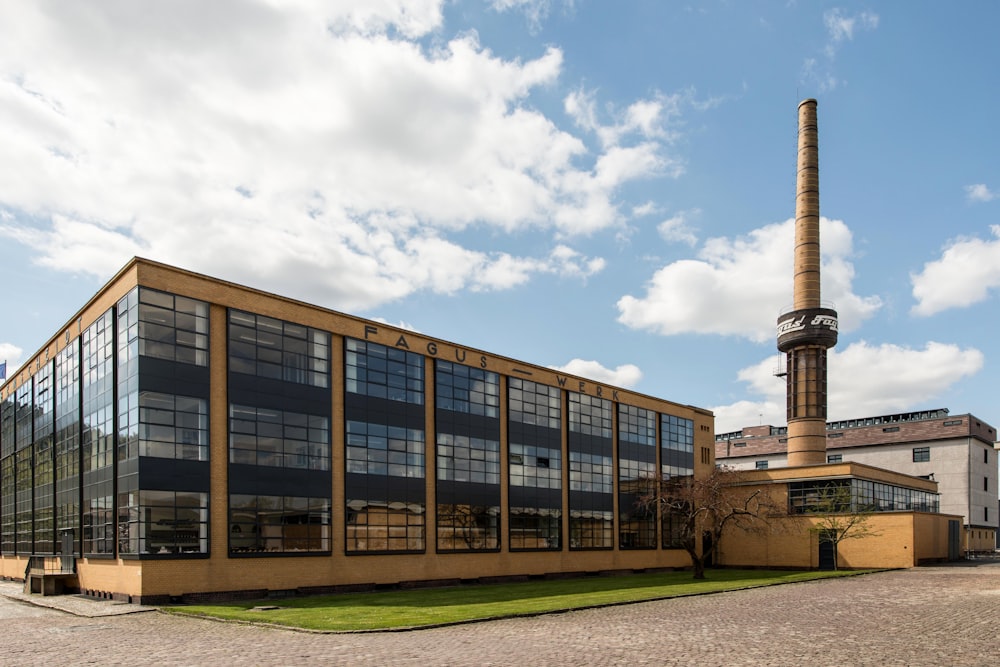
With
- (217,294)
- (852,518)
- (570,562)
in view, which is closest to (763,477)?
(852,518)

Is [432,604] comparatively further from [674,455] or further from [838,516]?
[674,455]

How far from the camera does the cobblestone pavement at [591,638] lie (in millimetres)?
18250

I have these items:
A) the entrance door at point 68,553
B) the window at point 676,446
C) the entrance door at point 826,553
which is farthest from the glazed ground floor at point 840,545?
the entrance door at point 68,553

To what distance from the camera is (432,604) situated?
1235 inches

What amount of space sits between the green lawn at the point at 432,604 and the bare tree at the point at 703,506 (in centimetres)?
763

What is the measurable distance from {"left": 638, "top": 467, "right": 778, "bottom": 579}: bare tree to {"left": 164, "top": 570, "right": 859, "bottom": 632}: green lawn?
25.0ft

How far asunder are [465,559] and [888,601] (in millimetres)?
22621

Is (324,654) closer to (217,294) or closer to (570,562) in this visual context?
(217,294)

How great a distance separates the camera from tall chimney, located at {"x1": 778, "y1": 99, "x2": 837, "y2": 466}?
237 feet

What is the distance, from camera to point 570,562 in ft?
177

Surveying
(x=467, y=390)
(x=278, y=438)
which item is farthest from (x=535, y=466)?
(x=278, y=438)

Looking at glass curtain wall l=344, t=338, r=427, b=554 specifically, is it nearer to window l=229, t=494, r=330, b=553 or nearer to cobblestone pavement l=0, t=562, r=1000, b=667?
window l=229, t=494, r=330, b=553

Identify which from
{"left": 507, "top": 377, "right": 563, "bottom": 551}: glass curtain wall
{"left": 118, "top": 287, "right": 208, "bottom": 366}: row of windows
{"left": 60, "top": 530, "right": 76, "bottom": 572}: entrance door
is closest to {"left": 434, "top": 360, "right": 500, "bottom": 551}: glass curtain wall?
{"left": 507, "top": 377, "right": 563, "bottom": 551}: glass curtain wall

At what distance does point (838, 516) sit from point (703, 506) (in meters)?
13.9
